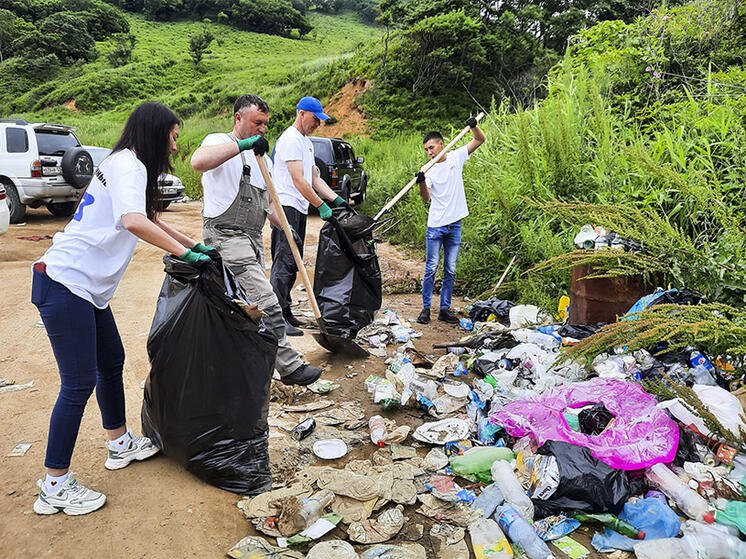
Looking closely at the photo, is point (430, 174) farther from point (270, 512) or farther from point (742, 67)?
point (742, 67)

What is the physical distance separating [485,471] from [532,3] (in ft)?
77.8

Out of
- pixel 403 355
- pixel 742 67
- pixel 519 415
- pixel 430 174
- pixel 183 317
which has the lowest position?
pixel 403 355

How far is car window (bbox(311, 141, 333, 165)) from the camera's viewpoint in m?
9.52

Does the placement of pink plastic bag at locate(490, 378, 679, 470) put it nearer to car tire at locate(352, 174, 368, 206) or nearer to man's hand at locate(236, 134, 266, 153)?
man's hand at locate(236, 134, 266, 153)

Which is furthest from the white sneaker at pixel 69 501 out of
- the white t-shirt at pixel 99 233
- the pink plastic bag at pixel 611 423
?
the pink plastic bag at pixel 611 423

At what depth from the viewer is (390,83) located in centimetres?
2061

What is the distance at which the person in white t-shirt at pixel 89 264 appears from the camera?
1846 millimetres

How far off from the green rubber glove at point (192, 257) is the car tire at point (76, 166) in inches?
293

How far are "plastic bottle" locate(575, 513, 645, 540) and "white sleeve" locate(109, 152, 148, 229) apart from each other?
2.19 m

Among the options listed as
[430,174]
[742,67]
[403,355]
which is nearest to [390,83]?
[742,67]

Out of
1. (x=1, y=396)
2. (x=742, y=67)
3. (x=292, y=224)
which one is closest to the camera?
(x=1, y=396)

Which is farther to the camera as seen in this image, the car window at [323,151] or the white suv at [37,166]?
the car window at [323,151]

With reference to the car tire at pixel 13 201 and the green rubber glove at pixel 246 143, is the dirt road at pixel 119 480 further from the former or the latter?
the car tire at pixel 13 201

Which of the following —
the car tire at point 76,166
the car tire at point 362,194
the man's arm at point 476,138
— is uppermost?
the man's arm at point 476,138
